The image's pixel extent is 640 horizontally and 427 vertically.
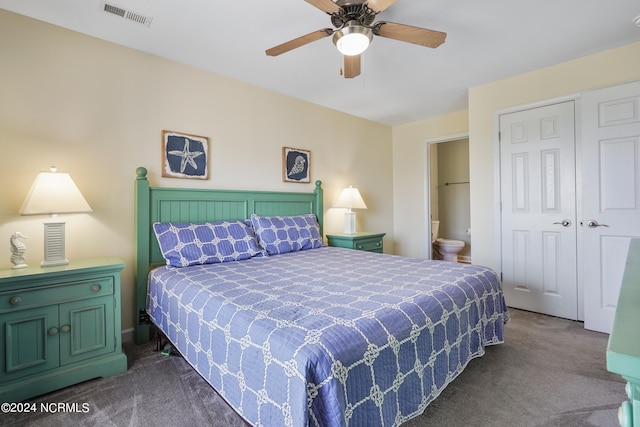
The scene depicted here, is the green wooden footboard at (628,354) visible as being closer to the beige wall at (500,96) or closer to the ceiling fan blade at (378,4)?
the ceiling fan blade at (378,4)

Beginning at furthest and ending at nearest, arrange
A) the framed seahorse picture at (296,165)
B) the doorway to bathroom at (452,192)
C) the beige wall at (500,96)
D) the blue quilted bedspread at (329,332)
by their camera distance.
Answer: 1. the doorway to bathroom at (452,192)
2. the framed seahorse picture at (296,165)
3. the beige wall at (500,96)
4. the blue quilted bedspread at (329,332)

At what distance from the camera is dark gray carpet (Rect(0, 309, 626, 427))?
5.09 feet

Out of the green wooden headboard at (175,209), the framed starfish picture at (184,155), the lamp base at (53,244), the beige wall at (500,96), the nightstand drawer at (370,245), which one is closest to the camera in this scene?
the lamp base at (53,244)

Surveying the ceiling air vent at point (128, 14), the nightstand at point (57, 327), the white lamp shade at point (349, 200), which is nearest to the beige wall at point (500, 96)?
the white lamp shade at point (349, 200)

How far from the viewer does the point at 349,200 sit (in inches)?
154

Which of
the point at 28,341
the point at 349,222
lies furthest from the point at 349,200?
the point at 28,341

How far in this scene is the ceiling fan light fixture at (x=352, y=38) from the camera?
1.80 metres

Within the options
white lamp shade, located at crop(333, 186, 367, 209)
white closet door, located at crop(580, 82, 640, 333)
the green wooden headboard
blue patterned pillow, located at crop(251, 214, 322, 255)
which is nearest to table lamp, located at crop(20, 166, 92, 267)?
the green wooden headboard

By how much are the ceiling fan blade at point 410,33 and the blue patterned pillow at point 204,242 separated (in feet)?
6.30

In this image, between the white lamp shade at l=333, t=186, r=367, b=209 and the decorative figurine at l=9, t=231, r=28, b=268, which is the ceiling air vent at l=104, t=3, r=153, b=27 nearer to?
the decorative figurine at l=9, t=231, r=28, b=268

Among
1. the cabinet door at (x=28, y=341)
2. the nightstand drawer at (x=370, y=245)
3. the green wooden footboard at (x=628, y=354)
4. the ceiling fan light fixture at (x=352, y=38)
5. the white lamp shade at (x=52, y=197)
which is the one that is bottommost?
the cabinet door at (x=28, y=341)

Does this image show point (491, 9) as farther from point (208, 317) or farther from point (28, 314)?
point (28, 314)

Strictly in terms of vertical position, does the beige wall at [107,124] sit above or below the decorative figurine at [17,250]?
above

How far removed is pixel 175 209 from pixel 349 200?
2.06 metres
